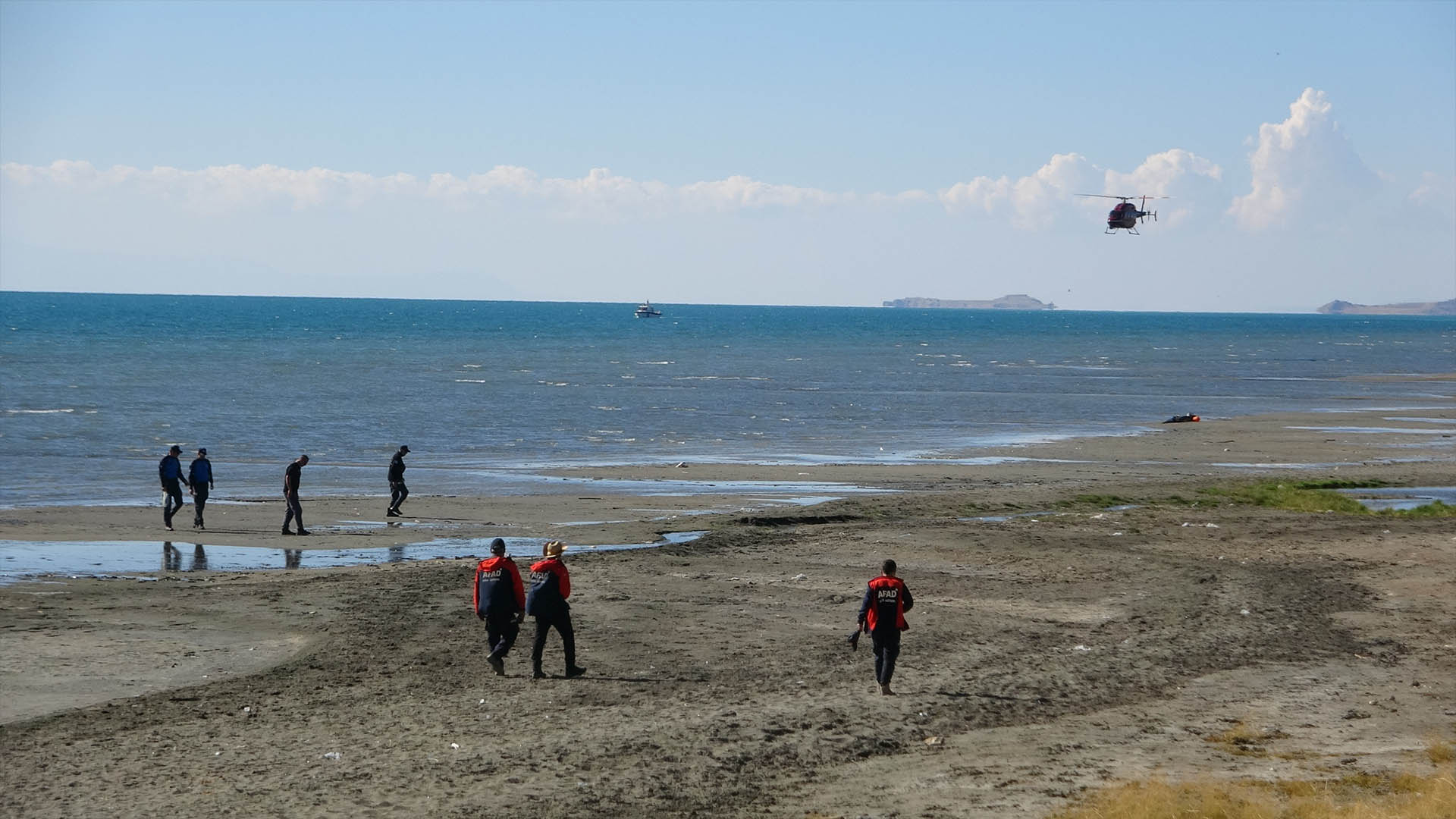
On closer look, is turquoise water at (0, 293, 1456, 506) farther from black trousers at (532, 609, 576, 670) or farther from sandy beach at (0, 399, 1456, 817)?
black trousers at (532, 609, 576, 670)

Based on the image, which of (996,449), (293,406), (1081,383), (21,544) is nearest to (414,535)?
(21,544)

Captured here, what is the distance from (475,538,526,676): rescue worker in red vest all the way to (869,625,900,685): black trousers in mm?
3992

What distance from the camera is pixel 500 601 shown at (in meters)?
15.4

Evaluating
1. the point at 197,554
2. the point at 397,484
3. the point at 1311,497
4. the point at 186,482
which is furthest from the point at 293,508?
the point at 1311,497

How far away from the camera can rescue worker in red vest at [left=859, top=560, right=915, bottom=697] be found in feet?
48.1

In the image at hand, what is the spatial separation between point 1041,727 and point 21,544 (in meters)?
19.5

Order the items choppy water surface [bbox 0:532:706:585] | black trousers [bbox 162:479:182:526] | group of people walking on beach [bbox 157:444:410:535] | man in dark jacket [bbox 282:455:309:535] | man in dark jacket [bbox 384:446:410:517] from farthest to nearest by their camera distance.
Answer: man in dark jacket [bbox 384:446:410:517], black trousers [bbox 162:479:182:526], group of people walking on beach [bbox 157:444:410:535], man in dark jacket [bbox 282:455:309:535], choppy water surface [bbox 0:532:706:585]

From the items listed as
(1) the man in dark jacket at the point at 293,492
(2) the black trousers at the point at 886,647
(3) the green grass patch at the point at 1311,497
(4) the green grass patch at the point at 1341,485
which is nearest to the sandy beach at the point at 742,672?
(2) the black trousers at the point at 886,647

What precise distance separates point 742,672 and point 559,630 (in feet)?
7.25

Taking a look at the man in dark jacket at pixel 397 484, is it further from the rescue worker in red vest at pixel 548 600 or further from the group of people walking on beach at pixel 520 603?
the rescue worker in red vest at pixel 548 600

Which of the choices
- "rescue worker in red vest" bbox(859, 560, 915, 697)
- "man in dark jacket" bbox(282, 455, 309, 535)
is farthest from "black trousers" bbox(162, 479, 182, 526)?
"rescue worker in red vest" bbox(859, 560, 915, 697)

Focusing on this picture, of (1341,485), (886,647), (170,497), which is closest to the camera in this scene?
(886,647)

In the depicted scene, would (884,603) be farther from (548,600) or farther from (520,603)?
(520,603)

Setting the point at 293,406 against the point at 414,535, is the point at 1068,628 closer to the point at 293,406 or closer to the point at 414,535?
the point at 414,535
